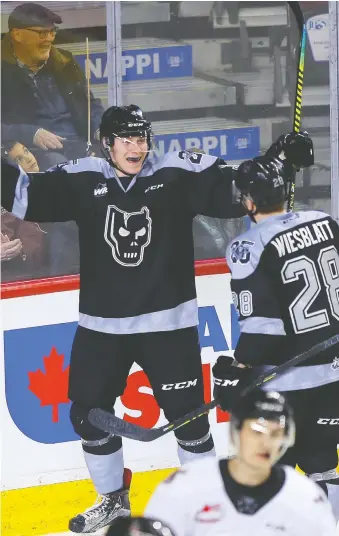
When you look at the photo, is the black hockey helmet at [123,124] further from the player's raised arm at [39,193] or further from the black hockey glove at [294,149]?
the black hockey glove at [294,149]

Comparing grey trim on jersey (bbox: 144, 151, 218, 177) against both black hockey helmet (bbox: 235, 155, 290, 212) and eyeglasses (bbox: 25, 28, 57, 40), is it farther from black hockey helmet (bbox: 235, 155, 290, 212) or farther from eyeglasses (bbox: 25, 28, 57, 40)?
eyeglasses (bbox: 25, 28, 57, 40)

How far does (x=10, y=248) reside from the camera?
4.32 metres

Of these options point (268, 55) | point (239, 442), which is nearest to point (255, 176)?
point (239, 442)

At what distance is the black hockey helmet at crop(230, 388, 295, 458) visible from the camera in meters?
2.64

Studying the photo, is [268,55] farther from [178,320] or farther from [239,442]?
[239,442]

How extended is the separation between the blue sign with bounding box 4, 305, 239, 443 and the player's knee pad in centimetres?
34

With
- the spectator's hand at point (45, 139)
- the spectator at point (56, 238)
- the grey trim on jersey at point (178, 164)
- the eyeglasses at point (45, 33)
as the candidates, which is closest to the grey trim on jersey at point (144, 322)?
the grey trim on jersey at point (178, 164)

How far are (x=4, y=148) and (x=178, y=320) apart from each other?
0.95 m

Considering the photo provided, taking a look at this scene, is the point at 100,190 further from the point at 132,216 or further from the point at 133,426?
the point at 133,426

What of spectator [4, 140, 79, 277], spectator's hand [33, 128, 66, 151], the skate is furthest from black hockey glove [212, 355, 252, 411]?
spectator's hand [33, 128, 66, 151]

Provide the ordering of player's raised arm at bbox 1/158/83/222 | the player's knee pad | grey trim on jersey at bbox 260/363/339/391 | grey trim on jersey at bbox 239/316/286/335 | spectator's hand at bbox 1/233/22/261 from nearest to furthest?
1. grey trim on jersey at bbox 239/316/286/335
2. grey trim on jersey at bbox 260/363/339/391
3. player's raised arm at bbox 1/158/83/222
4. the player's knee pad
5. spectator's hand at bbox 1/233/22/261

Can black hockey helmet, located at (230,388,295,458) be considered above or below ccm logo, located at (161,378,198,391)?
above

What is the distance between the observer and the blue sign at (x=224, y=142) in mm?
4508

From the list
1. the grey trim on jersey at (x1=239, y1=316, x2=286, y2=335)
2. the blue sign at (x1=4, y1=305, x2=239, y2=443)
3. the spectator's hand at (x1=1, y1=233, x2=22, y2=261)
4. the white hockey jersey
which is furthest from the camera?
the spectator's hand at (x1=1, y1=233, x2=22, y2=261)
